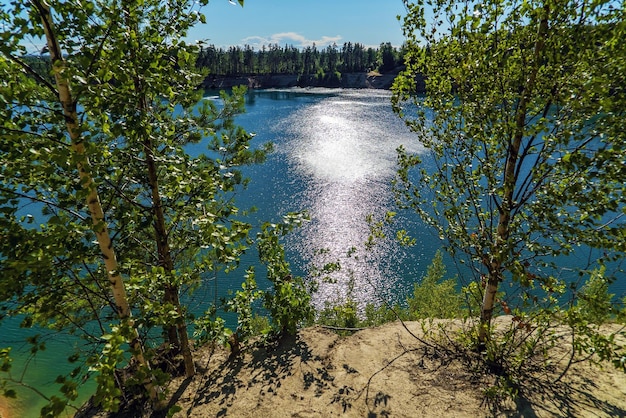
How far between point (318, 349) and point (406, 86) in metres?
6.74

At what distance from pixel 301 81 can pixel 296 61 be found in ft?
81.7

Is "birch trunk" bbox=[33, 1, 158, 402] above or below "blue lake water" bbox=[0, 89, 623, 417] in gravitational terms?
above

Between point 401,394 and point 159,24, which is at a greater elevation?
point 159,24

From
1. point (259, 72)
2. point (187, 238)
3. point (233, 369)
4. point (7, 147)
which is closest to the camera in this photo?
point (7, 147)

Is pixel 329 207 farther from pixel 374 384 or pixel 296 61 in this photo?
pixel 296 61

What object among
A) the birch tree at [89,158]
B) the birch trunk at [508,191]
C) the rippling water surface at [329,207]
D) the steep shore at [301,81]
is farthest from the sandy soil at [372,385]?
the steep shore at [301,81]

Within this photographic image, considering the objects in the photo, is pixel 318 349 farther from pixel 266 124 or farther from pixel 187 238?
pixel 266 124

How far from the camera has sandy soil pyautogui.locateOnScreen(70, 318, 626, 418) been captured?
259 inches

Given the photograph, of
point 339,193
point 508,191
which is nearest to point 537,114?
point 508,191

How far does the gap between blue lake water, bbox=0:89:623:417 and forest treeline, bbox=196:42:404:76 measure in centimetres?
9353

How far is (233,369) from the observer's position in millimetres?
8906

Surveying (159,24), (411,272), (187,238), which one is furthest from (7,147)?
(411,272)

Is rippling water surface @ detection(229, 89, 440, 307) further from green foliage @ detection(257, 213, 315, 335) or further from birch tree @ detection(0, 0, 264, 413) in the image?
birch tree @ detection(0, 0, 264, 413)

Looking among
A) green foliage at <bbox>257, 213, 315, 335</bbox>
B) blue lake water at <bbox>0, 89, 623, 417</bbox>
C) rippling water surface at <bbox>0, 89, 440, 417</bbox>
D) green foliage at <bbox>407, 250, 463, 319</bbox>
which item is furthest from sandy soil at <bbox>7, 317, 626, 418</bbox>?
green foliage at <bbox>407, 250, 463, 319</bbox>
